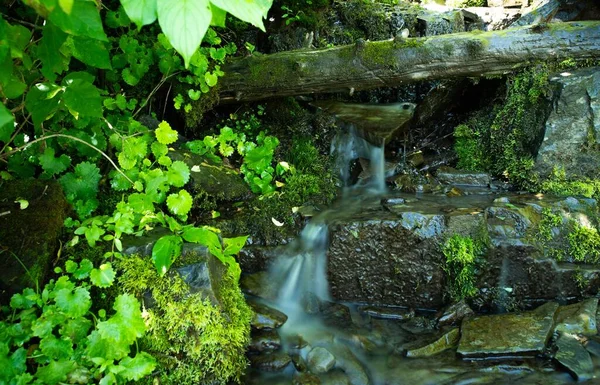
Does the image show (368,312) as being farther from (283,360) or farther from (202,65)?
(202,65)

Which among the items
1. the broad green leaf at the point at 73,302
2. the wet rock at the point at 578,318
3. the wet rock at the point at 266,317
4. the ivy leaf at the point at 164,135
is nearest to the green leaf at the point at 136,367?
the broad green leaf at the point at 73,302

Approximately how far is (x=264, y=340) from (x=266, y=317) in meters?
0.22

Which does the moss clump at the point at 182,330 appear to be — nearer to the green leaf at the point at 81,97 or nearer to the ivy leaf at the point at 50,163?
the ivy leaf at the point at 50,163

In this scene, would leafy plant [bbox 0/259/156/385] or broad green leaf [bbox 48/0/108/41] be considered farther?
leafy plant [bbox 0/259/156/385]

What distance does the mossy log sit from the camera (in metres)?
5.43

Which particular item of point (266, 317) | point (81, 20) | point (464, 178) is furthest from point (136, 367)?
point (464, 178)

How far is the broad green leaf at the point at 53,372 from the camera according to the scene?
8.45ft

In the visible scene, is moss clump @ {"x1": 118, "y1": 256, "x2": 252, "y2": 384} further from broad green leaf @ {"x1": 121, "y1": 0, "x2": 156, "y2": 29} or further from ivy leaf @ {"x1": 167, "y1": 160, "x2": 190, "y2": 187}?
broad green leaf @ {"x1": 121, "y1": 0, "x2": 156, "y2": 29}

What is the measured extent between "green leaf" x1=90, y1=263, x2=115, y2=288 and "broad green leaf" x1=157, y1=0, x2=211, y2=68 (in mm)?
2196

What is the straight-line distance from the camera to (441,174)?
19.0 feet

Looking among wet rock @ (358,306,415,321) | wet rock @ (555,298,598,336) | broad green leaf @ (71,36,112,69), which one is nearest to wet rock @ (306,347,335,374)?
wet rock @ (358,306,415,321)

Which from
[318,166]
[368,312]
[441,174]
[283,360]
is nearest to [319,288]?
[368,312]

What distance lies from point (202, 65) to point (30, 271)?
2830mm

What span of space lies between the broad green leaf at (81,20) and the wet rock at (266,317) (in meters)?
2.94
